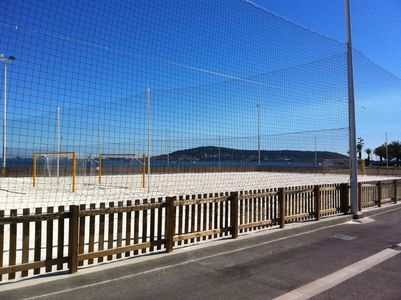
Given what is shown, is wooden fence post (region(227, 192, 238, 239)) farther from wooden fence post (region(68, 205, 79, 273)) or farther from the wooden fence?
wooden fence post (region(68, 205, 79, 273))

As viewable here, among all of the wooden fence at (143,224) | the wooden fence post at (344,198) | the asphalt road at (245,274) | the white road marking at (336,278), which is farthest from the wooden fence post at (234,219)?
the wooden fence post at (344,198)

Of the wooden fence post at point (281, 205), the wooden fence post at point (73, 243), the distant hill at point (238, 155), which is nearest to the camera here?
the wooden fence post at point (73, 243)

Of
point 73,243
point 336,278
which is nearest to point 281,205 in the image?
point 336,278

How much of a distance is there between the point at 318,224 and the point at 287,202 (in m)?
1.16

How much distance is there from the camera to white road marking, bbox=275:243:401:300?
5145 millimetres

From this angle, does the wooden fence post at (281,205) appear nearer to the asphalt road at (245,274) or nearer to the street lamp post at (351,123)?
Result: the asphalt road at (245,274)

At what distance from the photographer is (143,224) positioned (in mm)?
6500

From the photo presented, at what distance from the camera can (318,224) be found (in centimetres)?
1020

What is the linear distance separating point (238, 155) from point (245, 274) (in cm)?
643

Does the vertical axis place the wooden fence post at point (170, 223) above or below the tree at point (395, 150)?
below

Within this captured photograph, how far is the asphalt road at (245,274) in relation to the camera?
5066 mm

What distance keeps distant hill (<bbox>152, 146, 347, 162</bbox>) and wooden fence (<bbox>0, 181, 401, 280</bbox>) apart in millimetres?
2268

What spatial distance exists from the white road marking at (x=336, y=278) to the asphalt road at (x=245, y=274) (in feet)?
0.13

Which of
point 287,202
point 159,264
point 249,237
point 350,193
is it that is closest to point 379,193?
point 350,193
